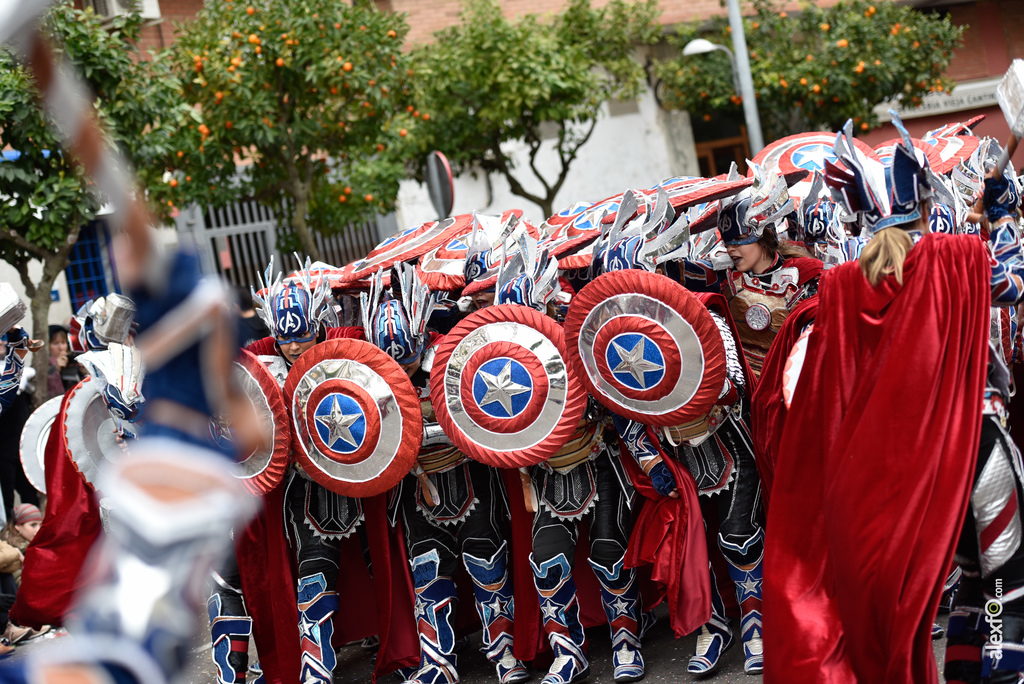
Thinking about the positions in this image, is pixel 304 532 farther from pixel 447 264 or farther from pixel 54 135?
pixel 54 135

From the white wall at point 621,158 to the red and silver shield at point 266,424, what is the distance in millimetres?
12044

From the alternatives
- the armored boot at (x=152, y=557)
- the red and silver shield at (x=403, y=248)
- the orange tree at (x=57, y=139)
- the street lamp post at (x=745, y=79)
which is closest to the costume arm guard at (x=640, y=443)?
the red and silver shield at (x=403, y=248)

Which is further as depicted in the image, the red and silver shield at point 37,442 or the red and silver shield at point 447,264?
the red and silver shield at point 37,442

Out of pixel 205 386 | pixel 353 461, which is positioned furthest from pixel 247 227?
pixel 205 386

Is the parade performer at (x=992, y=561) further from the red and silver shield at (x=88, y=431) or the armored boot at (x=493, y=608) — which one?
the red and silver shield at (x=88, y=431)

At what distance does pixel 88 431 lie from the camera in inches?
193

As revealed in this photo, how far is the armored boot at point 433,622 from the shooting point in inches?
177

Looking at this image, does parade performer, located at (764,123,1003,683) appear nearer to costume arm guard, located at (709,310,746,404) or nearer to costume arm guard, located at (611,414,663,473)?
costume arm guard, located at (709,310,746,404)

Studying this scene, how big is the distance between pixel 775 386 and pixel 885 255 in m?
0.73

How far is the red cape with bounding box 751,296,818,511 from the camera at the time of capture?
11.9 feet

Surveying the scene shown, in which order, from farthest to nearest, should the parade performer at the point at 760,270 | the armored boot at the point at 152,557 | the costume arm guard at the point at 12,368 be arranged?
the costume arm guard at the point at 12,368 < the parade performer at the point at 760,270 < the armored boot at the point at 152,557

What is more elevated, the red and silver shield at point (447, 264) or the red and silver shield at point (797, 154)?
the red and silver shield at point (797, 154)

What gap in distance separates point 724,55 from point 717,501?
1252 centimetres

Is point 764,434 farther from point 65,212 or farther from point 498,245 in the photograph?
point 65,212
